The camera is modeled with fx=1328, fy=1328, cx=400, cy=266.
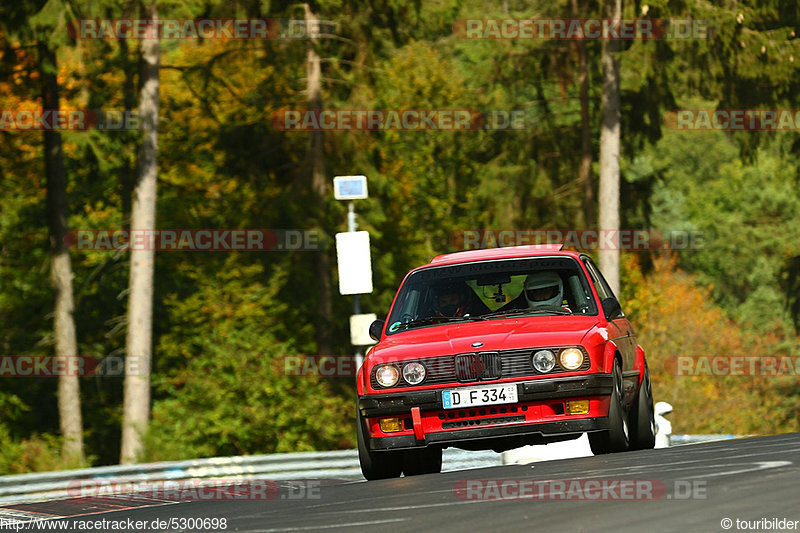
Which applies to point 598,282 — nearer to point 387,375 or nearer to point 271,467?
point 387,375

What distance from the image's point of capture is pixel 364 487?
1043 centimetres

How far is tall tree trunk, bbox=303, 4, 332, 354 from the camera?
118 ft

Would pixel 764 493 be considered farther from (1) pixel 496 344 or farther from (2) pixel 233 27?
(2) pixel 233 27

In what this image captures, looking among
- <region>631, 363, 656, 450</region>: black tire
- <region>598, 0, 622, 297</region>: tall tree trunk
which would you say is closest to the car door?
<region>631, 363, 656, 450</region>: black tire

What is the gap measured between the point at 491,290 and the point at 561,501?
397 centimetres

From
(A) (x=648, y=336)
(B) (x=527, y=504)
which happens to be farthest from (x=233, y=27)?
(B) (x=527, y=504)

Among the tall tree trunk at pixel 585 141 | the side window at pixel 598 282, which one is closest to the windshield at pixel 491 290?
the side window at pixel 598 282

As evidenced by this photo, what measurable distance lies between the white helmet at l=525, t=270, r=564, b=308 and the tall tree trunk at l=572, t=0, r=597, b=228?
29.0 metres

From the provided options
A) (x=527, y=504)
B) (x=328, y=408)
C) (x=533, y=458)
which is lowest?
(x=328, y=408)

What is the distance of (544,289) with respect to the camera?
11.7 meters

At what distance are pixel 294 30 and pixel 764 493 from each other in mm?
28953

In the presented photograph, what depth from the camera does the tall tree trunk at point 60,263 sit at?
30.8m

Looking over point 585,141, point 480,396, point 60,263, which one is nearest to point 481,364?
point 480,396

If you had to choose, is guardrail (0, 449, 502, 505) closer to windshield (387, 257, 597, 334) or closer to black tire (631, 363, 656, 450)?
black tire (631, 363, 656, 450)
